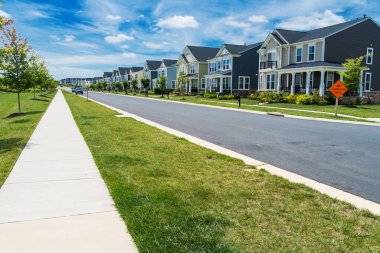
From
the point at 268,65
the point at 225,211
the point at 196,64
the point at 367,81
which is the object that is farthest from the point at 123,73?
the point at 225,211

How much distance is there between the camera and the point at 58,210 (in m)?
4.55

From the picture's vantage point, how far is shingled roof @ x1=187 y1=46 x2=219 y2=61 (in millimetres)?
61747

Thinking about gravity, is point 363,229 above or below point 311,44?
below

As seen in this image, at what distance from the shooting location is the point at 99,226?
4027 millimetres

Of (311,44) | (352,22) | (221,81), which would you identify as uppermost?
(352,22)

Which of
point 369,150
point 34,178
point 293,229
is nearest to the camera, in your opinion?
point 293,229

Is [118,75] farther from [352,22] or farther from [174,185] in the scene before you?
[174,185]

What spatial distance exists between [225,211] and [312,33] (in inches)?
1574

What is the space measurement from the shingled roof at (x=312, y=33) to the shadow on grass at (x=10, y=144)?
1309 inches

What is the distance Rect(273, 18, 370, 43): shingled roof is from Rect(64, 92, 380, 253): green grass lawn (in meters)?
33.5

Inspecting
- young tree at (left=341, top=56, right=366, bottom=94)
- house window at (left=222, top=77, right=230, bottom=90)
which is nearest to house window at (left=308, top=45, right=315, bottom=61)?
young tree at (left=341, top=56, right=366, bottom=94)

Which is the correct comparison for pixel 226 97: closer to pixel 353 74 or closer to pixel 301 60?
pixel 301 60

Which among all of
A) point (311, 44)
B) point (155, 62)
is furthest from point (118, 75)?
point (311, 44)

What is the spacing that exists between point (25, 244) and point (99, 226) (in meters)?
0.83
